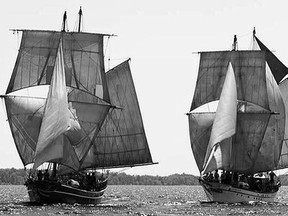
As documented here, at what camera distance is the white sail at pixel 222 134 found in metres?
77.6

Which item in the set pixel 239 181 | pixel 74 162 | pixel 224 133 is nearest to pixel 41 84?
pixel 74 162

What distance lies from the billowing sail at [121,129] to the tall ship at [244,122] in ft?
20.9

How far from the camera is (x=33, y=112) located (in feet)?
240

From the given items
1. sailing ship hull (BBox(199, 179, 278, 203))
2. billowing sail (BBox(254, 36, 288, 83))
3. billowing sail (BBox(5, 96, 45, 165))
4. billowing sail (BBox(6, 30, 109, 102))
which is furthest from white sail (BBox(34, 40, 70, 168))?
billowing sail (BBox(254, 36, 288, 83))

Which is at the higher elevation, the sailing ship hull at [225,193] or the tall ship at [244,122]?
the tall ship at [244,122]

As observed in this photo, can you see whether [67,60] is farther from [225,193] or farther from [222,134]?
[225,193]

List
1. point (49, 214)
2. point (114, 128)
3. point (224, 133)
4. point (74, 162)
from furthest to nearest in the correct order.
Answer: point (114, 128) < point (224, 133) < point (74, 162) < point (49, 214)

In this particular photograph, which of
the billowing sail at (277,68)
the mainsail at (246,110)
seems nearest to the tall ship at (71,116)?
the mainsail at (246,110)

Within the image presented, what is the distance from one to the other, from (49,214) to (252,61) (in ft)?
122

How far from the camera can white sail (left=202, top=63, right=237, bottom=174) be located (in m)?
77.6

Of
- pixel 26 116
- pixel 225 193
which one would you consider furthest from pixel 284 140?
pixel 26 116

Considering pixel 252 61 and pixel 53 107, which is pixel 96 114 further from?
pixel 252 61

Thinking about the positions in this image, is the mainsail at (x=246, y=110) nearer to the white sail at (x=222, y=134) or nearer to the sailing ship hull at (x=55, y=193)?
the white sail at (x=222, y=134)

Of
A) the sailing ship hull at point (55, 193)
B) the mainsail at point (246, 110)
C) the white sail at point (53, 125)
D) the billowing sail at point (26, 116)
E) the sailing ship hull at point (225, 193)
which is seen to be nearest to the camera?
the white sail at point (53, 125)
